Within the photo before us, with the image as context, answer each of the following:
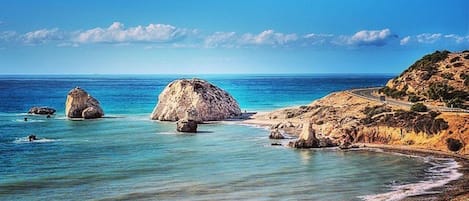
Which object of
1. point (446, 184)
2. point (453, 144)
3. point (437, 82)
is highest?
point (437, 82)

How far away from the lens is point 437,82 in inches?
3964

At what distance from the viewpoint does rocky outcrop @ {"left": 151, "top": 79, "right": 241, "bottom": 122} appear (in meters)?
100

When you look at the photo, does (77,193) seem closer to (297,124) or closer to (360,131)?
(360,131)

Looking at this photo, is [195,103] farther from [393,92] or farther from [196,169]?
[196,169]

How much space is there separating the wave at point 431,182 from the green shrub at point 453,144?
15.6 feet

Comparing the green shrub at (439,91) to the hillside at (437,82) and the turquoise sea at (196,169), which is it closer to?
the hillside at (437,82)

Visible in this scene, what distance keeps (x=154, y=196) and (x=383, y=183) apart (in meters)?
17.4

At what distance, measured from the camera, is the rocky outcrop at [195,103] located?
100188 millimetres

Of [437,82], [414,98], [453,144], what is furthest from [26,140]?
[437,82]

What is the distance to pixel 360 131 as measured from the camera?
72062 millimetres

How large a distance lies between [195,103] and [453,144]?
45.8m

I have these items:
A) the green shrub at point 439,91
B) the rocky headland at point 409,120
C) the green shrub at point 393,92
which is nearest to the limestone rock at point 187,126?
the rocky headland at point 409,120

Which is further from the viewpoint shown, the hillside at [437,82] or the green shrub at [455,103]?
the hillside at [437,82]

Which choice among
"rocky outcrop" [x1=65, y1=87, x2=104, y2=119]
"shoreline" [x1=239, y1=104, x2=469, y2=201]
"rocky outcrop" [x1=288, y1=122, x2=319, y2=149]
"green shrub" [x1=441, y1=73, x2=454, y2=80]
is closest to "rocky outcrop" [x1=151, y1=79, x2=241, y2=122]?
"rocky outcrop" [x1=65, y1=87, x2=104, y2=119]
